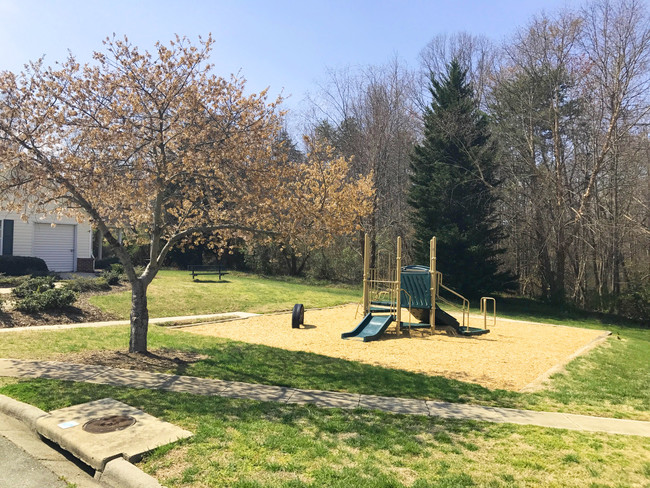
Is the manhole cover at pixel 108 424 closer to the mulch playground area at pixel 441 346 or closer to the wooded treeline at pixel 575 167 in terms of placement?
the mulch playground area at pixel 441 346

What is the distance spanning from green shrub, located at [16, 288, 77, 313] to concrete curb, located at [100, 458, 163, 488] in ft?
33.4

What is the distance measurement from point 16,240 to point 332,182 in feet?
63.3

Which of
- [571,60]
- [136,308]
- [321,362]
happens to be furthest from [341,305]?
[571,60]

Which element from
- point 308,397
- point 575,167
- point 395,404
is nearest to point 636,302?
point 575,167

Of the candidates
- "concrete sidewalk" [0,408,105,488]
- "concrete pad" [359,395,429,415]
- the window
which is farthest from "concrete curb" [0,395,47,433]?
the window

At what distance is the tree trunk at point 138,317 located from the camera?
851 centimetres

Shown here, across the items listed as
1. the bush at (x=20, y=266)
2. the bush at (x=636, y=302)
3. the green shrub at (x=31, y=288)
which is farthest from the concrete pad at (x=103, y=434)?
the bush at (x=636, y=302)


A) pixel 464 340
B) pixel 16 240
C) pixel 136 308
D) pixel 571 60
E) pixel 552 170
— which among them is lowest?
pixel 464 340

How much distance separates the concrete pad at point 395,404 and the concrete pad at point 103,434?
2.45 metres

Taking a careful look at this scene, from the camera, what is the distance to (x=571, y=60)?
2183 cm

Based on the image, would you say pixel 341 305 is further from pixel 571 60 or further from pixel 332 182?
pixel 571 60

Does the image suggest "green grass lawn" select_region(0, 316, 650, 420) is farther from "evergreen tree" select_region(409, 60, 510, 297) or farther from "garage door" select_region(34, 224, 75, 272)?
"garage door" select_region(34, 224, 75, 272)

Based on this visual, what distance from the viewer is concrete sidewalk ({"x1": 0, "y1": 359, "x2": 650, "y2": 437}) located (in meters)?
5.69

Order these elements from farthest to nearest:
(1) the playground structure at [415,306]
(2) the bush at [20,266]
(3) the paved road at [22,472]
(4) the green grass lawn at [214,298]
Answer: (2) the bush at [20,266] → (4) the green grass lawn at [214,298] → (1) the playground structure at [415,306] → (3) the paved road at [22,472]
